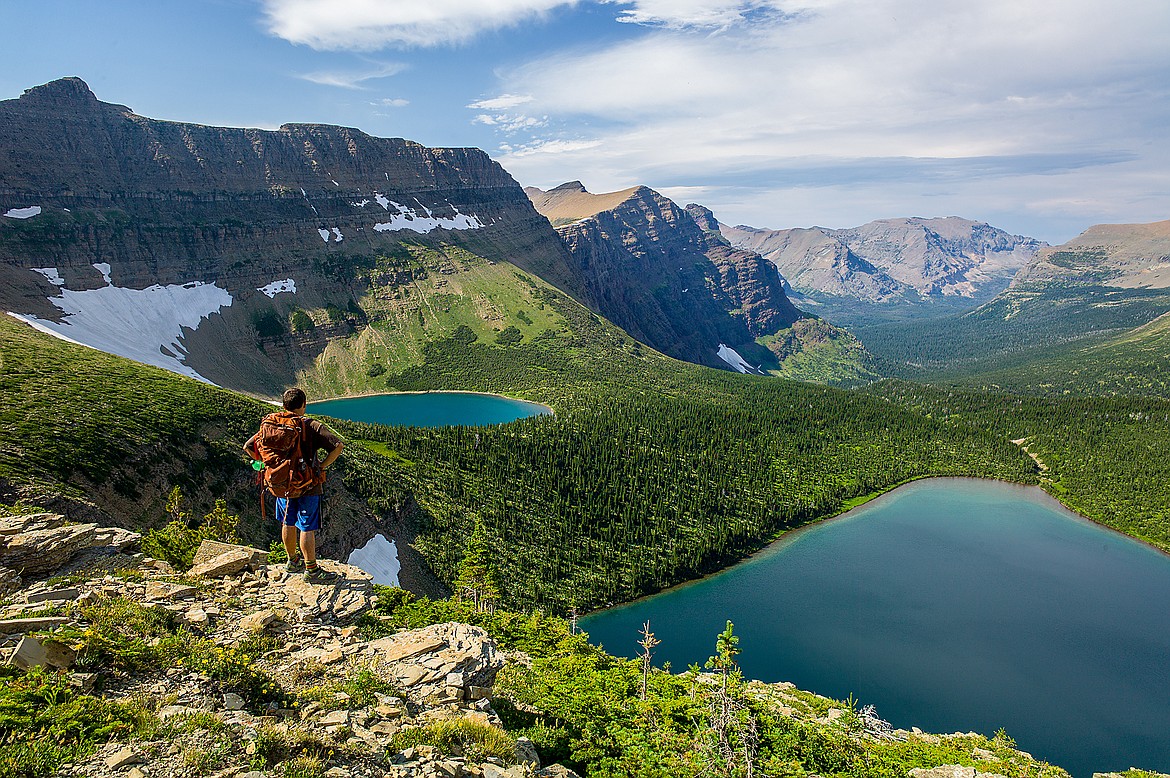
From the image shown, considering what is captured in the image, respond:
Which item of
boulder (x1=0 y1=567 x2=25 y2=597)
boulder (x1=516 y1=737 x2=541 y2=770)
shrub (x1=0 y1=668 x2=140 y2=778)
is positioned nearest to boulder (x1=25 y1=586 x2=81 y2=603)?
boulder (x1=0 y1=567 x2=25 y2=597)

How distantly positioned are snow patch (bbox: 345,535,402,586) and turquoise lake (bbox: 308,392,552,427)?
73493 mm

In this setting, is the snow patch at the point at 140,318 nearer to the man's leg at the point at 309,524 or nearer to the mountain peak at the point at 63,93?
the mountain peak at the point at 63,93

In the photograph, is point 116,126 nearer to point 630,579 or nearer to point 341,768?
point 630,579

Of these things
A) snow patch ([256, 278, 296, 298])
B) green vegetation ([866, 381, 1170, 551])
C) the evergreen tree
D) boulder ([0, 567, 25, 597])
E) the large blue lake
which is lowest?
the large blue lake

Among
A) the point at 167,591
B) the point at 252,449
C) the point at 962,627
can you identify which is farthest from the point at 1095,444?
the point at 167,591

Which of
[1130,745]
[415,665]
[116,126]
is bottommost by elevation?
[1130,745]

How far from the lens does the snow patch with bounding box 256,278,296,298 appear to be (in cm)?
17341

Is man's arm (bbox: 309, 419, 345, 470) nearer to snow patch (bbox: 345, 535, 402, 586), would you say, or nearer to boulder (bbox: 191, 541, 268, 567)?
boulder (bbox: 191, 541, 268, 567)

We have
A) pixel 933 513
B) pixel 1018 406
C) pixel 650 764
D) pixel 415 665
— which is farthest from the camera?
pixel 1018 406

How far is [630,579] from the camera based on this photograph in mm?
73750

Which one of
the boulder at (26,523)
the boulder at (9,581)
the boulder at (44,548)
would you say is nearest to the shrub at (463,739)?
the boulder at (9,581)

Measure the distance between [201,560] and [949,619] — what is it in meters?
80.1

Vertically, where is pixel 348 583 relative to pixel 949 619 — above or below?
above

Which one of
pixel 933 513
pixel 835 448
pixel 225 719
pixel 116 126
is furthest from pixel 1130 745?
pixel 116 126
